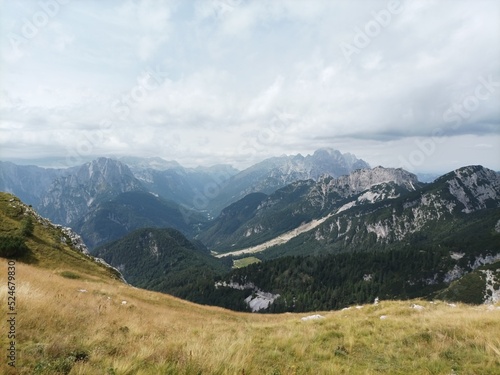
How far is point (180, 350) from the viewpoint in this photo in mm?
9102

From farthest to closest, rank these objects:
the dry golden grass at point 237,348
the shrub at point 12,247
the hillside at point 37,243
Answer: the hillside at point 37,243, the shrub at point 12,247, the dry golden grass at point 237,348

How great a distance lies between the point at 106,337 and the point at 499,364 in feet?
41.6

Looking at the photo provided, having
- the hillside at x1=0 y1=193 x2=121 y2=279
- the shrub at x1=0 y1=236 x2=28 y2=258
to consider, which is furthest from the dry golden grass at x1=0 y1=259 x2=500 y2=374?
the shrub at x1=0 y1=236 x2=28 y2=258

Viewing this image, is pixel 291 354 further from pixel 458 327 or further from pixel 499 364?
pixel 458 327

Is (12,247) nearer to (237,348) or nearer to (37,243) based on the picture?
(37,243)

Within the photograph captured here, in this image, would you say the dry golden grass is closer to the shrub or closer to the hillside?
the hillside

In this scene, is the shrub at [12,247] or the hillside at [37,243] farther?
the hillside at [37,243]

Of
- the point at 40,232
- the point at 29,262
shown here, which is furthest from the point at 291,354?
the point at 40,232

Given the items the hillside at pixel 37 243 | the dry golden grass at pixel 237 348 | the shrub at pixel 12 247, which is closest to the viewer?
the dry golden grass at pixel 237 348

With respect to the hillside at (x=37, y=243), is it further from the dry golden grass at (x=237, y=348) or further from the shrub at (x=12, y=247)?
the dry golden grass at (x=237, y=348)

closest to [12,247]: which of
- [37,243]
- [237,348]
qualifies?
[37,243]

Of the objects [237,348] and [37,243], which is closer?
[237,348]

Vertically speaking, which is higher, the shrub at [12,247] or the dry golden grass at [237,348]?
the dry golden grass at [237,348]

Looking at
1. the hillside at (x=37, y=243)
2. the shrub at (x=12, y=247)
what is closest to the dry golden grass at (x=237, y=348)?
the hillside at (x=37, y=243)
